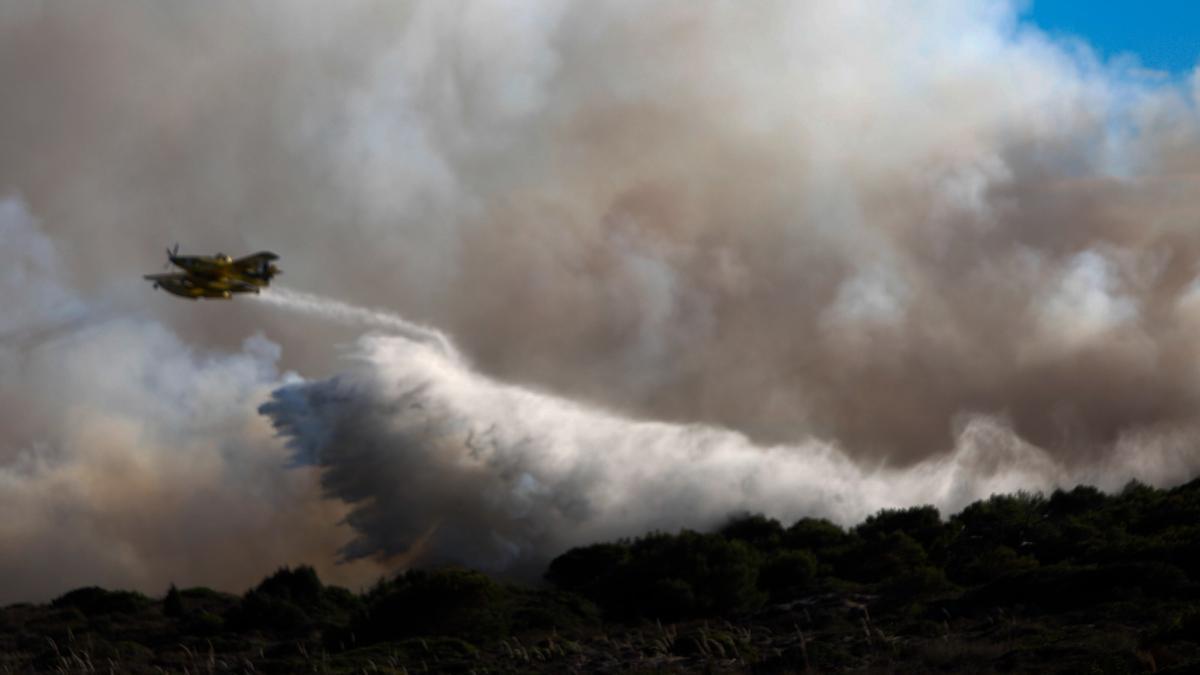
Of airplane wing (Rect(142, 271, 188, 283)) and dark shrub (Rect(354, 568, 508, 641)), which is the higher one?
airplane wing (Rect(142, 271, 188, 283))

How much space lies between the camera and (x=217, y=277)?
223ft

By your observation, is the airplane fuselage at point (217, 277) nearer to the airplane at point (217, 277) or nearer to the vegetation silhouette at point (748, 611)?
the airplane at point (217, 277)

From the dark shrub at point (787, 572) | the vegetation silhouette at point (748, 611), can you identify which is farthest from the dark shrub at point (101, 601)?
the dark shrub at point (787, 572)

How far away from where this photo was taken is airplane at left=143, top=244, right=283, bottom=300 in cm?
6738

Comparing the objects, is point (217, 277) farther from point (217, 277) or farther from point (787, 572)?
point (787, 572)

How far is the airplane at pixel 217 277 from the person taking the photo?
6738 cm

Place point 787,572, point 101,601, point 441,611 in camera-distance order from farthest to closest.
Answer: point 101,601, point 787,572, point 441,611

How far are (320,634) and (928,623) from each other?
119 feet

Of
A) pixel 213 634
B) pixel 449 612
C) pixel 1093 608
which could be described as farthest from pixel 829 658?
pixel 213 634

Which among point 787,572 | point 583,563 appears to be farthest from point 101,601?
point 787,572

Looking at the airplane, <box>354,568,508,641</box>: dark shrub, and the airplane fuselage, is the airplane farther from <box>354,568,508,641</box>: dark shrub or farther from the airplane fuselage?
<box>354,568,508,641</box>: dark shrub

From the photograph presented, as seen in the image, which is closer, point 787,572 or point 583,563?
point 787,572

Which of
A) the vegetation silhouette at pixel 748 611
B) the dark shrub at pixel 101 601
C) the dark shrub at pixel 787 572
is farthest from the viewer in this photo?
the dark shrub at pixel 101 601

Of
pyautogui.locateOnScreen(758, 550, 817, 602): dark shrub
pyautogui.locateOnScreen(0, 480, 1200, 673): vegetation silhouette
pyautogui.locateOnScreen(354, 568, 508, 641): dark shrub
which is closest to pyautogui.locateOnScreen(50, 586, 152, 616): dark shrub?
pyautogui.locateOnScreen(0, 480, 1200, 673): vegetation silhouette
